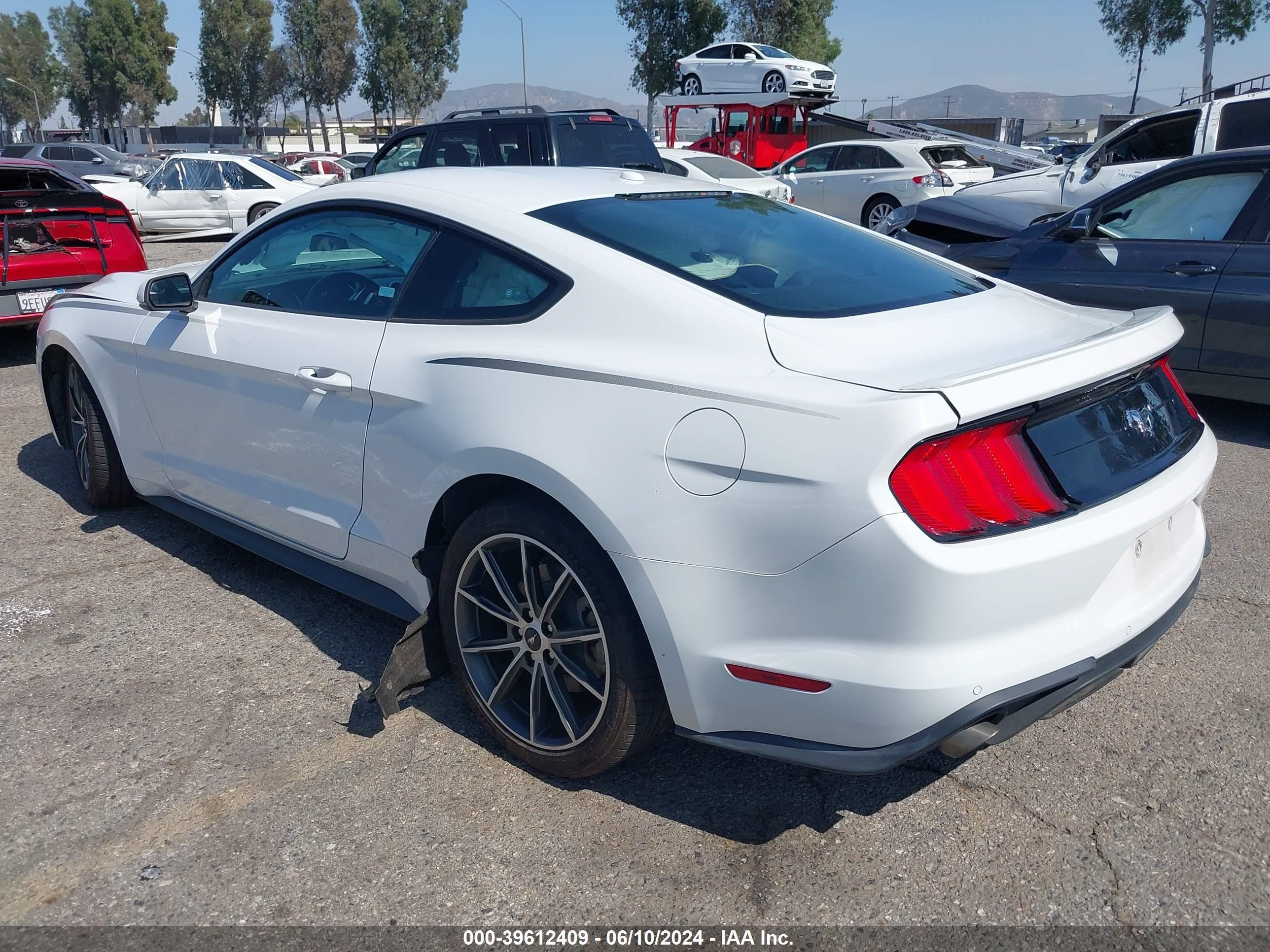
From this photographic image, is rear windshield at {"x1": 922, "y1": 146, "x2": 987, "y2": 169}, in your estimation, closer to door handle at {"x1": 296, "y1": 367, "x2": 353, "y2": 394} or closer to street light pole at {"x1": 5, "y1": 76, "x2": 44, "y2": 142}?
door handle at {"x1": 296, "y1": 367, "x2": 353, "y2": 394}

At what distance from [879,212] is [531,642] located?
14221mm

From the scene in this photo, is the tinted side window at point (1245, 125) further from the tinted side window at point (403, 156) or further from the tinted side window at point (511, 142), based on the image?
the tinted side window at point (403, 156)

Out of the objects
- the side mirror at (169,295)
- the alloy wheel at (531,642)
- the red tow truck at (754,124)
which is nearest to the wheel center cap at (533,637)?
the alloy wheel at (531,642)

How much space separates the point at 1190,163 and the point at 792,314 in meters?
4.49

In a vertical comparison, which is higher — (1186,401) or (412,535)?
(1186,401)

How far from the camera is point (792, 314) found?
8.26ft

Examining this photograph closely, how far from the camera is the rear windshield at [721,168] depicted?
43.3 ft

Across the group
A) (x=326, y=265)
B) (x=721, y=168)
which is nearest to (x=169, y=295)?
(x=326, y=265)

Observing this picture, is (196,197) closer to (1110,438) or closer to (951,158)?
(951,158)

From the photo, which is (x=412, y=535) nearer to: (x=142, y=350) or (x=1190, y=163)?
(x=142, y=350)

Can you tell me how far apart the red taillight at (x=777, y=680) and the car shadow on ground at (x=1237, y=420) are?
4506 millimetres

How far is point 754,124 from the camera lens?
24375 mm

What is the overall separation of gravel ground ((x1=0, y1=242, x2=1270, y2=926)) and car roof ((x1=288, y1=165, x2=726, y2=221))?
4.95 feet

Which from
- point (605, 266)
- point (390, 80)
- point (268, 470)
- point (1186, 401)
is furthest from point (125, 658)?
point (390, 80)
